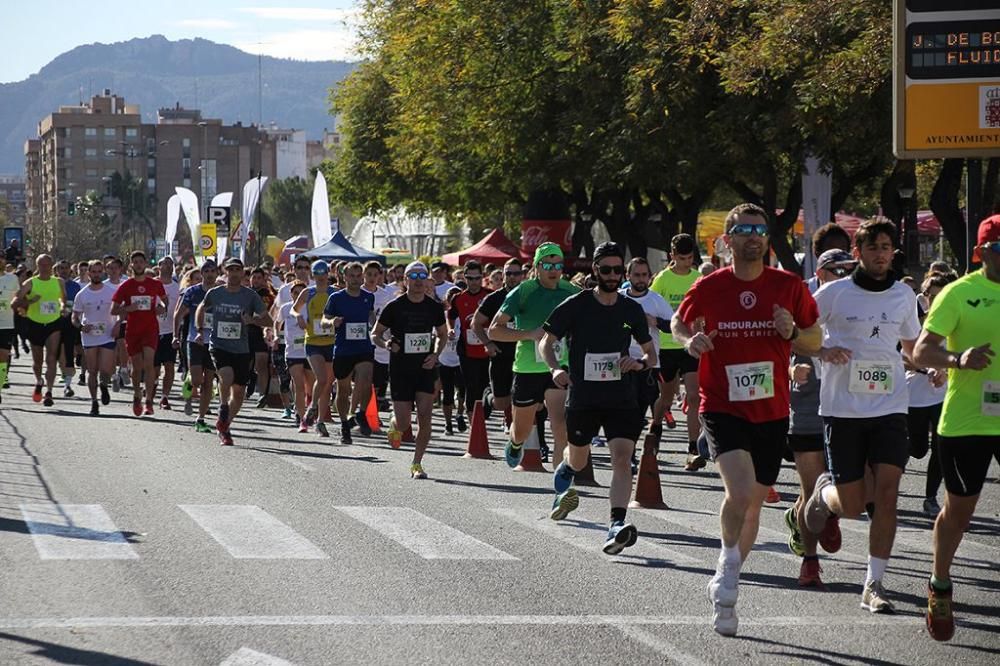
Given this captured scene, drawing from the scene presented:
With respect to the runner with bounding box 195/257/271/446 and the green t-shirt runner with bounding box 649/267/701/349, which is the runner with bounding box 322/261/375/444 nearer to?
the runner with bounding box 195/257/271/446

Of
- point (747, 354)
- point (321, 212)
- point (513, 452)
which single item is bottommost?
point (513, 452)

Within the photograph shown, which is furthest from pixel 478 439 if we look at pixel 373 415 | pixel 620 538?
pixel 620 538

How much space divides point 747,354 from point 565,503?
372 centimetres

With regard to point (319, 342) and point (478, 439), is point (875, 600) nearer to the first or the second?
point (478, 439)

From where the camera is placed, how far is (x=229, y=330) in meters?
18.9

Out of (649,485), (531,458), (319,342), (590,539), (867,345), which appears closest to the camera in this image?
(867,345)

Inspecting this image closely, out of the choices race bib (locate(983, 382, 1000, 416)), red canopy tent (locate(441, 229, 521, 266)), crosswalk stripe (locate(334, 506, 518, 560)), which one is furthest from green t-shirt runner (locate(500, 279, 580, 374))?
→ red canopy tent (locate(441, 229, 521, 266))

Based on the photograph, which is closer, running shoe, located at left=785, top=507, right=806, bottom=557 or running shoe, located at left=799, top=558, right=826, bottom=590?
running shoe, located at left=799, top=558, right=826, bottom=590

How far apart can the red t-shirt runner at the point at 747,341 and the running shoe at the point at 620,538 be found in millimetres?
2049

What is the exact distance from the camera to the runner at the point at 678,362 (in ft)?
54.9

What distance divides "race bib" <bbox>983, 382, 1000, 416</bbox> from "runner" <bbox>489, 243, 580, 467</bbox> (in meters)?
5.45

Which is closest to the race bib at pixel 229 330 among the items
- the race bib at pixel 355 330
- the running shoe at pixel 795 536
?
the race bib at pixel 355 330

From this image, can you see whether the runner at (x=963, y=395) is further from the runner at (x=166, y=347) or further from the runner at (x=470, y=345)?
the runner at (x=166, y=347)

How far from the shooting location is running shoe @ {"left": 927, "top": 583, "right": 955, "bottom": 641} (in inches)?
308
